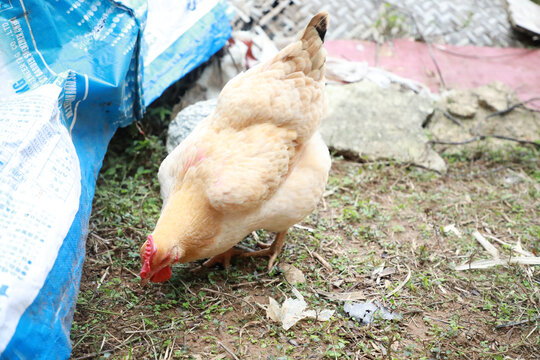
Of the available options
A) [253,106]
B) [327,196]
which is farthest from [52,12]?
[327,196]

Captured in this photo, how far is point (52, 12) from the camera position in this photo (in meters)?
2.33

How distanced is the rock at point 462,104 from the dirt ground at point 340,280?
86cm

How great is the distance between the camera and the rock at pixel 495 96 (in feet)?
13.5

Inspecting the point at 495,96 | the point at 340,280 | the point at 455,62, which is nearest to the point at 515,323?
the point at 340,280

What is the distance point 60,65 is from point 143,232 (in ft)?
3.25

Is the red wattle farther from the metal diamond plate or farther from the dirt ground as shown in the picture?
the metal diamond plate

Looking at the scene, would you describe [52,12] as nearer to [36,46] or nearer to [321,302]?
[36,46]

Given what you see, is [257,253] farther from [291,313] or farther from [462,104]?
[462,104]

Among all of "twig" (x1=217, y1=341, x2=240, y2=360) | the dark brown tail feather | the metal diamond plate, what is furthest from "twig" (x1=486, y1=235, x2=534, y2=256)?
the metal diamond plate

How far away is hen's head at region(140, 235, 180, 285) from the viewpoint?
1896 millimetres

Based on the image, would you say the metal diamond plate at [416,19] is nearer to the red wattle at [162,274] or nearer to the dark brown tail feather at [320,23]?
the dark brown tail feather at [320,23]

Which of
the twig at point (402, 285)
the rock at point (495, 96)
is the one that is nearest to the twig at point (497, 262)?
the twig at point (402, 285)

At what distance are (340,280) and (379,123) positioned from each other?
183 cm

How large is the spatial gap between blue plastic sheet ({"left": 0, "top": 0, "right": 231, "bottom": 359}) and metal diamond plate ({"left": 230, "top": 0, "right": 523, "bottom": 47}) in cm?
184
